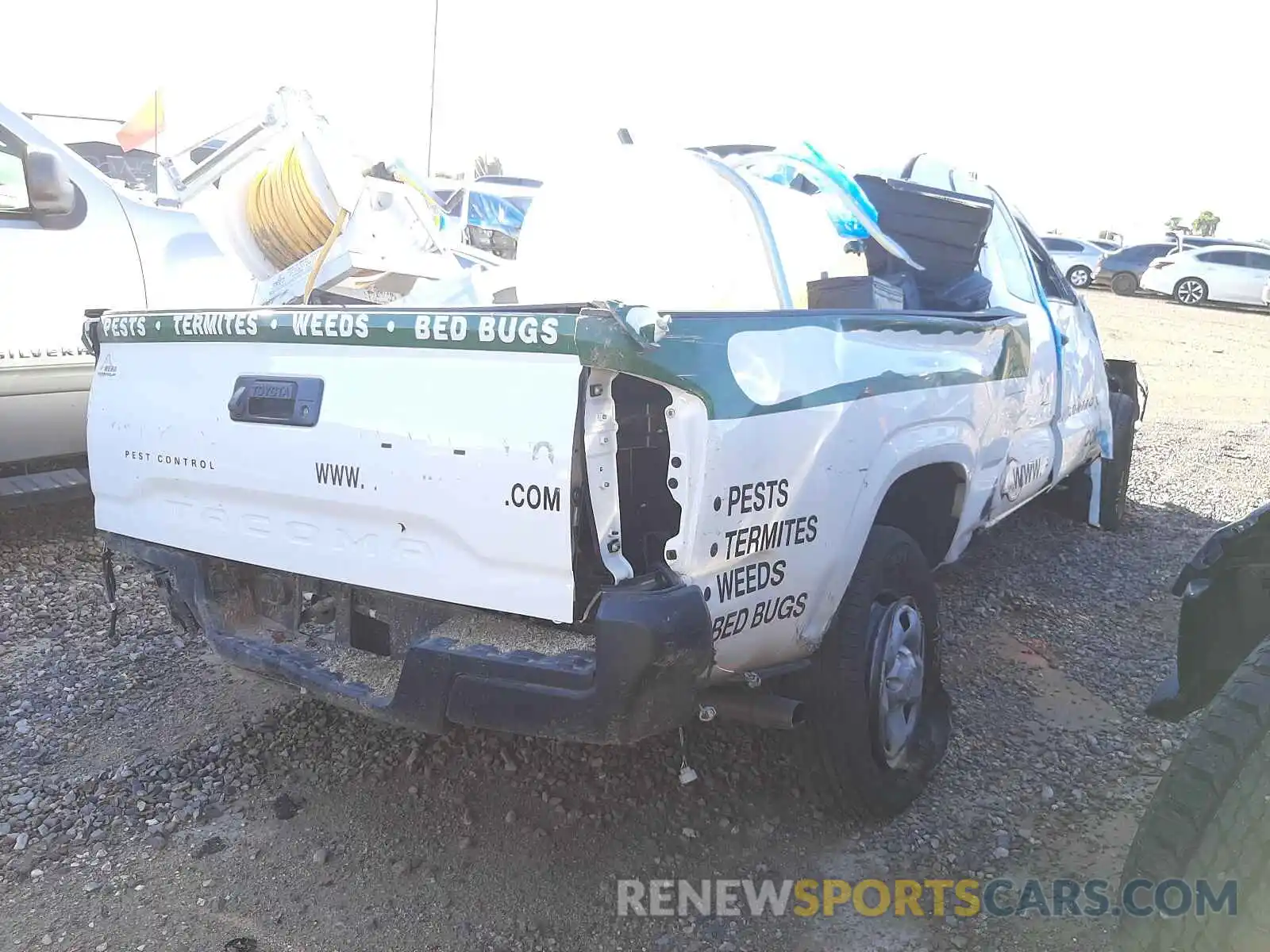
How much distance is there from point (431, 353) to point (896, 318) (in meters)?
1.40

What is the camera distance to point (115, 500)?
332 centimetres

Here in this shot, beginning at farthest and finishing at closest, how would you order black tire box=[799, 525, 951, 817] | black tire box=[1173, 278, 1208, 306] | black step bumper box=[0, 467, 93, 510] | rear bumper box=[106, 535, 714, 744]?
1. black tire box=[1173, 278, 1208, 306]
2. black step bumper box=[0, 467, 93, 510]
3. black tire box=[799, 525, 951, 817]
4. rear bumper box=[106, 535, 714, 744]

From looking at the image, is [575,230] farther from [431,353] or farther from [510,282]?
[431,353]

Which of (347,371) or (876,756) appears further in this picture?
(876,756)

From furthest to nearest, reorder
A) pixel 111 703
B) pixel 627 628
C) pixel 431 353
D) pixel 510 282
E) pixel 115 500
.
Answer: pixel 510 282
pixel 111 703
pixel 115 500
pixel 431 353
pixel 627 628

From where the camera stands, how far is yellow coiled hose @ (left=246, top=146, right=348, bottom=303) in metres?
5.18

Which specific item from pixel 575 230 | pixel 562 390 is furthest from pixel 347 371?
pixel 575 230

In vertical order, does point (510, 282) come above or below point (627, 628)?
above

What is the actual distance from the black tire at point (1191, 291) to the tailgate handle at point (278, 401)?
25726 millimetres

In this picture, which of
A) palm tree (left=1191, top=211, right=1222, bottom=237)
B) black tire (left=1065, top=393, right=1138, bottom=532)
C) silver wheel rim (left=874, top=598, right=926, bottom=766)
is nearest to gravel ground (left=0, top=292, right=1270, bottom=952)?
silver wheel rim (left=874, top=598, right=926, bottom=766)

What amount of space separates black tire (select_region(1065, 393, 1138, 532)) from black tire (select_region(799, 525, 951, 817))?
3.51 metres

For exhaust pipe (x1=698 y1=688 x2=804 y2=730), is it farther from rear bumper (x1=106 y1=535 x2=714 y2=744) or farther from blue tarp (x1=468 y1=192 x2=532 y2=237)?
blue tarp (x1=468 y1=192 x2=532 y2=237)

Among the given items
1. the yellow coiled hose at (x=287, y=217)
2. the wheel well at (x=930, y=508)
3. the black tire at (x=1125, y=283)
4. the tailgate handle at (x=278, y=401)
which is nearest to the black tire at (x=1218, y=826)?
the wheel well at (x=930, y=508)
